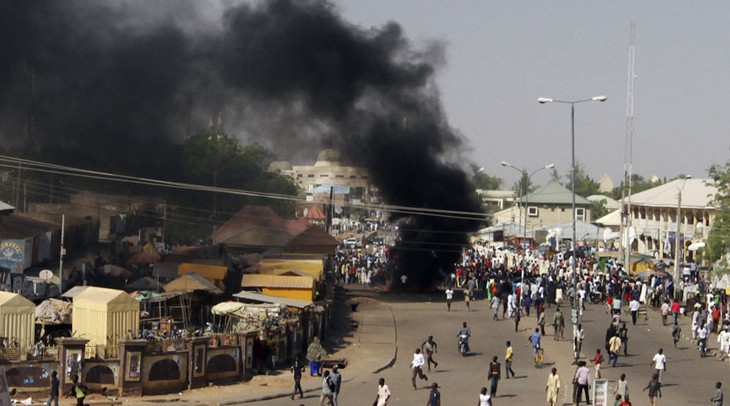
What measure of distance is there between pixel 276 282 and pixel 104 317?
11.6 m

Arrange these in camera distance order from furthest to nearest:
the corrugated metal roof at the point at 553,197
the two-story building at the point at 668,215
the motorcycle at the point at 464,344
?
1. the corrugated metal roof at the point at 553,197
2. the two-story building at the point at 668,215
3. the motorcycle at the point at 464,344

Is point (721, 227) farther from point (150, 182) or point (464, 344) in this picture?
point (150, 182)

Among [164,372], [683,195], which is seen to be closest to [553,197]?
[683,195]

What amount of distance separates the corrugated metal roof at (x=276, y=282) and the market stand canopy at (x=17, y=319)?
11882 millimetres

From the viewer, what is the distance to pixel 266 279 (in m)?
39.0

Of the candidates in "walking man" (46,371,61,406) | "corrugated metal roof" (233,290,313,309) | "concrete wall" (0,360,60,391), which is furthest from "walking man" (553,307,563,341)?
"walking man" (46,371,61,406)

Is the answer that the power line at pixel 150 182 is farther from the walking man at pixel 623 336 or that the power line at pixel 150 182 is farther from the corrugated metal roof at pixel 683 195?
the walking man at pixel 623 336

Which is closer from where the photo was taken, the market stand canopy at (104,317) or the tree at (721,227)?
the market stand canopy at (104,317)

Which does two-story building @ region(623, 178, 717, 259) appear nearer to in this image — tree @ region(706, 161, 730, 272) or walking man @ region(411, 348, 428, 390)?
tree @ region(706, 161, 730, 272)

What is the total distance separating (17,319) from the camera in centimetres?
2742

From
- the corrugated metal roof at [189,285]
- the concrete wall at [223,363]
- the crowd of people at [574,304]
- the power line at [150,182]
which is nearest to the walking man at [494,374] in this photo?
the crowd of people at [574,304]

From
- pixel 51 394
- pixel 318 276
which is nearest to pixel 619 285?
pixel 318 276

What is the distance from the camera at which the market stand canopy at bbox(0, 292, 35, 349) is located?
2714 centimetres

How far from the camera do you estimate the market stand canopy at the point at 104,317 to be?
28.0 metres
